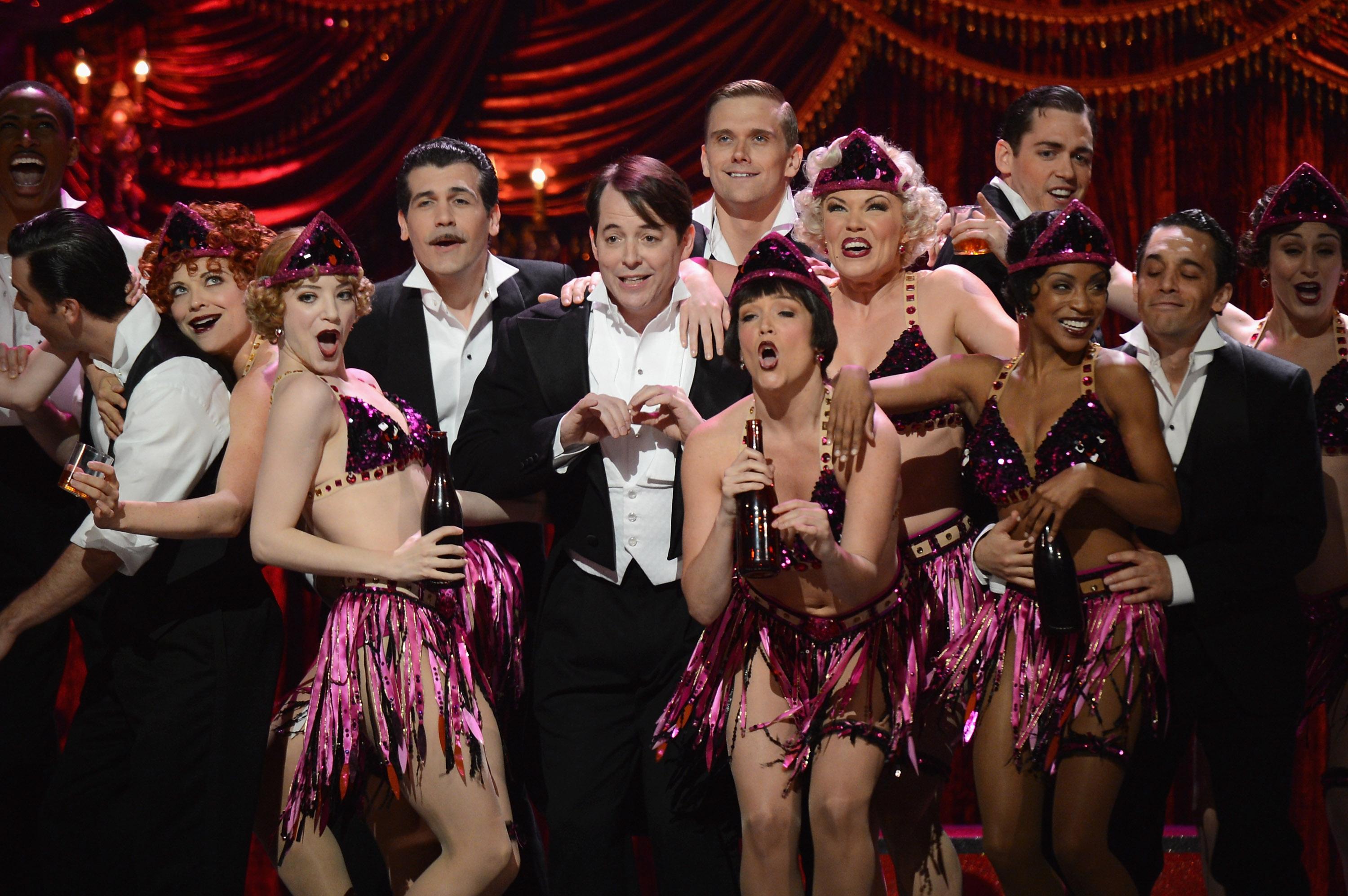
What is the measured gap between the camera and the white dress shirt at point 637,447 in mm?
3516

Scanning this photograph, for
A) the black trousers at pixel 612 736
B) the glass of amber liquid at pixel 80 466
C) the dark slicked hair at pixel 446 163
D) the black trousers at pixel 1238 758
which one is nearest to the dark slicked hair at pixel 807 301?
the black trousers at pixel 612 736

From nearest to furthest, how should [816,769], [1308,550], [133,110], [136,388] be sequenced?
[816,769] → [1308,550] → [136,388] → [133,110]

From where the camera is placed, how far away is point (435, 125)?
568 cm

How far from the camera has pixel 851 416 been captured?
3.04 meters

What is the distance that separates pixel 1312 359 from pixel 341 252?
2.57 metres

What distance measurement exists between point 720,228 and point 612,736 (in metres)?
1.68

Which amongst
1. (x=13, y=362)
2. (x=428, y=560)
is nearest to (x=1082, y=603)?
(x=428, y=560)

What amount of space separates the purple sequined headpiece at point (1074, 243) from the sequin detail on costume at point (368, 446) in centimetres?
155

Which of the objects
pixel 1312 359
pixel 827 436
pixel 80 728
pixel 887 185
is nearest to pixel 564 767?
pixel 827 436

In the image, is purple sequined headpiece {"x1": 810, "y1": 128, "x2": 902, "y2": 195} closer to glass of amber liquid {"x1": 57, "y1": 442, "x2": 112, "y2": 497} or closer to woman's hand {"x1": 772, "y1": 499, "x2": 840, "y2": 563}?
woman's hand {"x1": 772, "y1": 499, "x2": 840, "y2": 563}

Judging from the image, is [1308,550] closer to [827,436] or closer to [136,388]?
[827,436]

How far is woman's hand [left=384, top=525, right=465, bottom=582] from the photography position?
3.09m

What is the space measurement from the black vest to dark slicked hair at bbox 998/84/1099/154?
8.12 ft

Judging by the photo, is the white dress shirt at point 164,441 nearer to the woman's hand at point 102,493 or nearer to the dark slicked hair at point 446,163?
the woman's hand at point 102,493
